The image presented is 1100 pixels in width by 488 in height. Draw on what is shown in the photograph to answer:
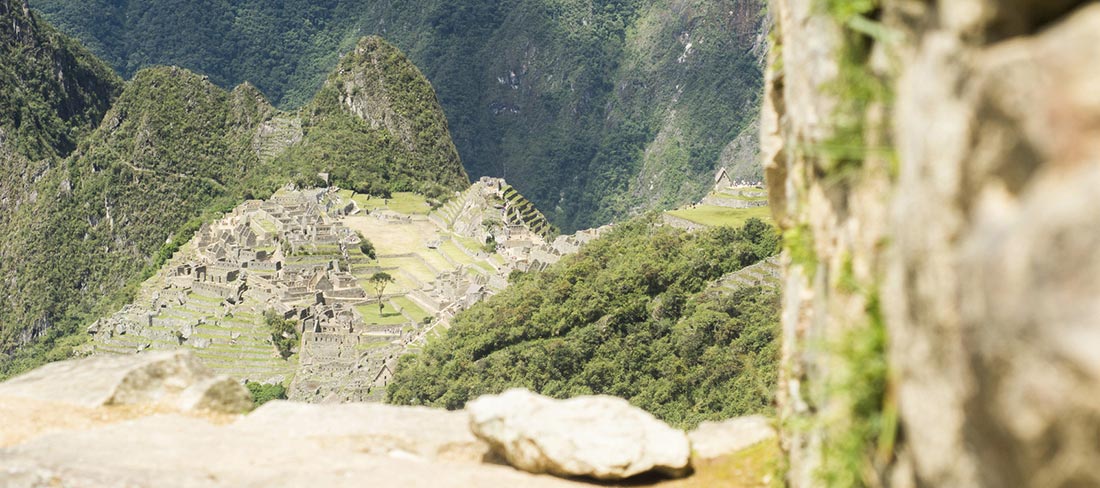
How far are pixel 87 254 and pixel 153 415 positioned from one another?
8459 centimetres

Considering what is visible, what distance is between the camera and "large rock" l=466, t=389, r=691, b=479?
21.3ft

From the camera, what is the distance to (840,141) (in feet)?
13.3

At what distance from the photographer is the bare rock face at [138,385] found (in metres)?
8.38

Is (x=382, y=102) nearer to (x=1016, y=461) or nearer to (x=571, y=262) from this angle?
(x=571, y=262)

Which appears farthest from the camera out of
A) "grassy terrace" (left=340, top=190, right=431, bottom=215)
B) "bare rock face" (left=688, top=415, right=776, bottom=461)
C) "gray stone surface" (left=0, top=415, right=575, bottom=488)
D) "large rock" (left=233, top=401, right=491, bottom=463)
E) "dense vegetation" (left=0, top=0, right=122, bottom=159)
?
"dense vegetation" (left=0, top=0, right=122, bottom=159)

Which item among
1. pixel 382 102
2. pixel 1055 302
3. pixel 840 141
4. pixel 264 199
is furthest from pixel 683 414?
pixel 382 102

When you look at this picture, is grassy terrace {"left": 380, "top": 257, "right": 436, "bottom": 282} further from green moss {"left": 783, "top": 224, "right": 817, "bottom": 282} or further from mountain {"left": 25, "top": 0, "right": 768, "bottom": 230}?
mountain {"left": 25, "top": 0, "right": 768, "bottom": 230}

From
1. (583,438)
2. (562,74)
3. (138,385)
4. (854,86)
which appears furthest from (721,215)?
(562,74)

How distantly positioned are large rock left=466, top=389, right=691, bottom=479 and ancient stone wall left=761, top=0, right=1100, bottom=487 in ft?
7.26

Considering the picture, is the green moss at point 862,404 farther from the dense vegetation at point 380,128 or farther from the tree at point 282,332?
the dense vegetation at point 380,128

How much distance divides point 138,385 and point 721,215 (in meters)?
37.7

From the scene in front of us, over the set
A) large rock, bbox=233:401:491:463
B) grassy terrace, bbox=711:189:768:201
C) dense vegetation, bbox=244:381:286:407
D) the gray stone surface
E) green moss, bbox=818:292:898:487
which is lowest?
dense vegetation, bbox=244:381:286:407

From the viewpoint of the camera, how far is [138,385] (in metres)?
8.48

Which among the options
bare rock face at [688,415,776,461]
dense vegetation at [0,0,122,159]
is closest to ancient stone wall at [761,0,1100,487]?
bare rock face at [688,415,776,461]
